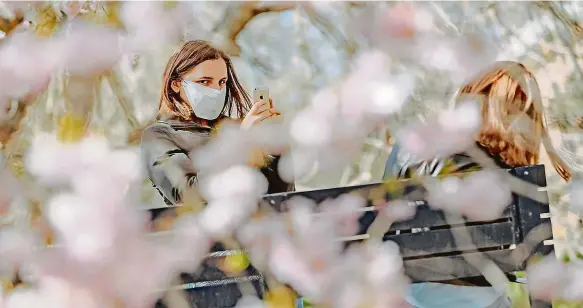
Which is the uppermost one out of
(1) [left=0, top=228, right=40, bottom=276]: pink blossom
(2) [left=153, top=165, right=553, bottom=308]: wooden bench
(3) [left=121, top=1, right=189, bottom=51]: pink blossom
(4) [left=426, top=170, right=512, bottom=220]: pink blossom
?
(3) [left=121, top=1, right=189, bottom=51]: pink blossom

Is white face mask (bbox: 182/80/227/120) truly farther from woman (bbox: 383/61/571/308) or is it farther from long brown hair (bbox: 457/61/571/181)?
long brown hair (bbox: 457/61/571/181)

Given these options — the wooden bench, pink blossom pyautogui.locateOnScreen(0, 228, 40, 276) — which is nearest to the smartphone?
the wooden bench

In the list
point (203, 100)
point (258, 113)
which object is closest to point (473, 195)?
point (258, 113)

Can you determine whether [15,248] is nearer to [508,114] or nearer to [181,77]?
[181,77]

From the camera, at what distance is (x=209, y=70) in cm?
154

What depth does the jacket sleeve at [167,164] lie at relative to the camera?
148 centimetres

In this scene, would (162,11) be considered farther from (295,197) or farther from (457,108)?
(457,108)

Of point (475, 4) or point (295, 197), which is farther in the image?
point (475, 4)

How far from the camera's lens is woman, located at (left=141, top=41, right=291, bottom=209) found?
1.51 meters

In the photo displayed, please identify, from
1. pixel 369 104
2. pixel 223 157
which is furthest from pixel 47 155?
pixel 369 104

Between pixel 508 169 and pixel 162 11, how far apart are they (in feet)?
3.06

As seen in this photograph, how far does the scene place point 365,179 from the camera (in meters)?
1.58

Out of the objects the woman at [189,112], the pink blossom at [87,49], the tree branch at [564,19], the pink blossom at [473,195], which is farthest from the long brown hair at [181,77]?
the tree branch at [564,19]

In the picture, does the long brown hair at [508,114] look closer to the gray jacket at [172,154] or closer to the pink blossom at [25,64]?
the gray jacket at [172,154]
